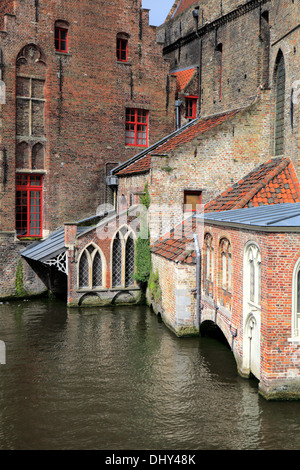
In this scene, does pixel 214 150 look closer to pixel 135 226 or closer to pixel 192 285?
pixel 135 226

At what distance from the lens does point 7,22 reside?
707 inches

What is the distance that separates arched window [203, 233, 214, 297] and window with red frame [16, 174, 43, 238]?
824cm

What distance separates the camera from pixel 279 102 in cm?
1628

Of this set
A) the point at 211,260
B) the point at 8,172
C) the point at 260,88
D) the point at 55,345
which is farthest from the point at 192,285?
the point at 8,172

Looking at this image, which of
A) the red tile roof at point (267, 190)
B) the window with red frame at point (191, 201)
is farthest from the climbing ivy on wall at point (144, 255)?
the red tile roof at point (267, 190)

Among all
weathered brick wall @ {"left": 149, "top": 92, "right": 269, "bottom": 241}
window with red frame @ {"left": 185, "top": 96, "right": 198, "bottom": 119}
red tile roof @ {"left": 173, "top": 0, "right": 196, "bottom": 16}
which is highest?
red tile roof @ {"left": 173, "top": 0, "right": 196, "bottom": 16}

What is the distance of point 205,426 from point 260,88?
1198 cm

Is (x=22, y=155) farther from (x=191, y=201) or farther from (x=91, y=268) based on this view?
(x=191, y=201)

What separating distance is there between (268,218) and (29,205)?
455 inches

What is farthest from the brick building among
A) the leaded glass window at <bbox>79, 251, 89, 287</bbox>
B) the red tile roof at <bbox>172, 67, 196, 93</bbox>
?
the leaded glass window at <bbox>79, 251, 89, 287</bbox>

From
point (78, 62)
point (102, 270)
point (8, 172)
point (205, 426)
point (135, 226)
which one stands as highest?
point (78, 62)

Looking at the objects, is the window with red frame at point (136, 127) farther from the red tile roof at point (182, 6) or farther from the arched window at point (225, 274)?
the arched window at point (225, 274)

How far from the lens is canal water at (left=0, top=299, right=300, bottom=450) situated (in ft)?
25.8

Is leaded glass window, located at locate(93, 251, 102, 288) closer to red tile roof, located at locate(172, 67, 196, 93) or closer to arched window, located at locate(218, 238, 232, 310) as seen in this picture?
arched window, located at locate(218, 238, 232, 310)
